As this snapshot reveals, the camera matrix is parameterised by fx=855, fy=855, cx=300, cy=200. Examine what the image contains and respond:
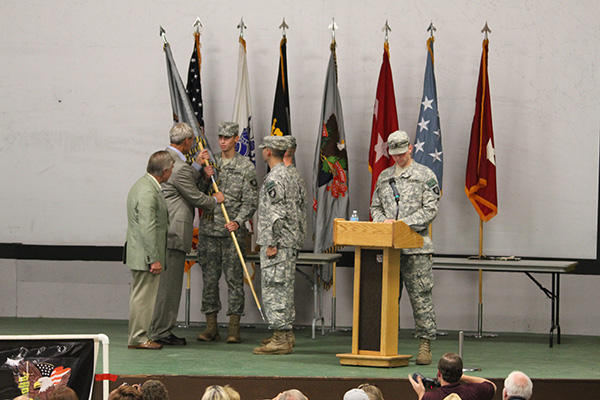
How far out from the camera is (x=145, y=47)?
8.38 meters

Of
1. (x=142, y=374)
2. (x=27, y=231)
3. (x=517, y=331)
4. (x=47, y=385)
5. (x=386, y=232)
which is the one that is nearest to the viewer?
(x=47, y=385)

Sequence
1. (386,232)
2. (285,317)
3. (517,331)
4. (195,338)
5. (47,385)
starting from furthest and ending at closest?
(517,331) < (195,338) < (285,317) < (386,232) < (47,385)

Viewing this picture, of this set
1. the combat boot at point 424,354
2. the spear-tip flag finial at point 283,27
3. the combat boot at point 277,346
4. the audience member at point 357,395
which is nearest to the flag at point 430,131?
the spear-tip flag finial at point 283,27

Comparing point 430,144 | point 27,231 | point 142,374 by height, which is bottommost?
point 142,374

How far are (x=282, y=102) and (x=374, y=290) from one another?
2518 mm

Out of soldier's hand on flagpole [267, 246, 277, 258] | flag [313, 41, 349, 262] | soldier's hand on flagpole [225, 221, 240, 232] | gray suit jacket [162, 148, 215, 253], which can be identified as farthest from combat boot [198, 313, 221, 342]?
flag [313, 41, 349, 262]

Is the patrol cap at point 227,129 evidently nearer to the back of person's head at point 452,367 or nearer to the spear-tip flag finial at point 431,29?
the spear-tip flag finial at point 431,29

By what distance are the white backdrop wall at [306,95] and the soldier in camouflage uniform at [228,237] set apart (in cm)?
104

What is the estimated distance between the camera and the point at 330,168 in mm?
7848

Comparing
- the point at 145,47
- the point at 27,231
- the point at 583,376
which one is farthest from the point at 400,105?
the point at 27,231

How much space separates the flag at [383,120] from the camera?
7777mm

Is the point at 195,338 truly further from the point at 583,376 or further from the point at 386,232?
the point at 583,376

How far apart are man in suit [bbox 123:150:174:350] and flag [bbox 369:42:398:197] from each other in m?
2.08

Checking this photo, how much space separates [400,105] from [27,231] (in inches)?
153
